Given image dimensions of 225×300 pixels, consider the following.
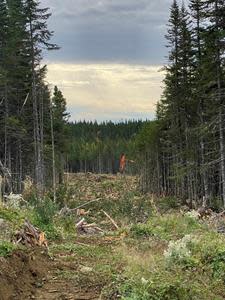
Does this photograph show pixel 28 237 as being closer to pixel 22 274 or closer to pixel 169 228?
pixel 22 274

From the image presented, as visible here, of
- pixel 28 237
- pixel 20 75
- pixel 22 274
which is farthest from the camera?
pixel 20 75

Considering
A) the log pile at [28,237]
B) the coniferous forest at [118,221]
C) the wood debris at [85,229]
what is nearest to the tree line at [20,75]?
the coniferous forest at [118,221]

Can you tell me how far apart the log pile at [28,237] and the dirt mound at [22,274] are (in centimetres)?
52

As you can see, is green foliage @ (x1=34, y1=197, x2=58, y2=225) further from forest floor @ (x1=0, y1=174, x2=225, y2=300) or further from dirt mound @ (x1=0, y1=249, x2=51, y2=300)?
dirt mound @ (x1=0, y1=249, x2=51, y2=300)

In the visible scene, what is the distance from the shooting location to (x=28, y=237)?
9734mm

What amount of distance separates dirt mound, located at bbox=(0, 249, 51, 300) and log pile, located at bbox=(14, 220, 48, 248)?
1.71 ft

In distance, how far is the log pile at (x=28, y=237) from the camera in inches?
365

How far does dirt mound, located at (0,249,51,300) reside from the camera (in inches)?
258

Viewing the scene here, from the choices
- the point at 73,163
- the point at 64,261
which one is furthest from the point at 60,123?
the point at 73,163

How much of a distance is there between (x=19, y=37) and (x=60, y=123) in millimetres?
21209

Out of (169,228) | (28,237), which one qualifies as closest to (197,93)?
(169,228)

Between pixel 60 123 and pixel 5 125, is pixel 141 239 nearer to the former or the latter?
pixel 5 125

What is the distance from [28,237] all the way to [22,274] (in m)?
2.40

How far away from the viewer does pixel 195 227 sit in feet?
44.4
